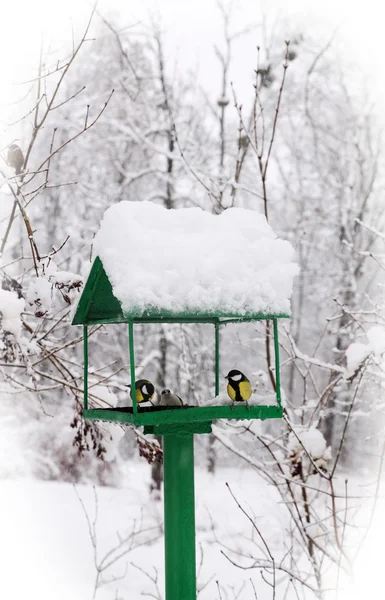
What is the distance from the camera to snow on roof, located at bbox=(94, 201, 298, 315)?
1.76 meters

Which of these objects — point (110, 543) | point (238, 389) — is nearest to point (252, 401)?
point (238, 389)

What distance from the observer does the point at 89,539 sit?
20.1 ft

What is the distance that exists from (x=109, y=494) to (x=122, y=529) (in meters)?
0.92

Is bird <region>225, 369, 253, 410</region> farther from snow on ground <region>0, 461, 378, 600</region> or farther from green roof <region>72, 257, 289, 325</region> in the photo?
snow on ground <region>0, 461, 378, 600</region>

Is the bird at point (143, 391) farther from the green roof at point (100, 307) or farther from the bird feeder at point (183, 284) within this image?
the green roof at point (100, 307)

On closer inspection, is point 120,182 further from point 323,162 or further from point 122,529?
point 122,529

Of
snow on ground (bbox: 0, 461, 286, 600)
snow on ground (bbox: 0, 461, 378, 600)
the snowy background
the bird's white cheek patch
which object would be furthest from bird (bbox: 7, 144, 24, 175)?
snow on ground (bbox: 0, 461, 286, 600)

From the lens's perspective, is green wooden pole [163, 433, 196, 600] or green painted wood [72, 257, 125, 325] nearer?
green wooden pole [163, 433, 196, 600]

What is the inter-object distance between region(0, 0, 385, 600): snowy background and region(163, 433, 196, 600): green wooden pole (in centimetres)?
56

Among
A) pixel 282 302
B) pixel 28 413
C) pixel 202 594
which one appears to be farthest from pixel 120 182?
pixel 282 302

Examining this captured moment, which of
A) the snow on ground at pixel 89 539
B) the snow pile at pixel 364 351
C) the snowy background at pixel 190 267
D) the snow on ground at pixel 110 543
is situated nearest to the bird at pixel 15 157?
the snowy background at pixel 190 267

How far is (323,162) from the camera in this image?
10086 millimetres

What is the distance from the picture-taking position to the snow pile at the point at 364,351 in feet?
7.80

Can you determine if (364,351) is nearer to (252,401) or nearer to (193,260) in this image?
(252,401)
